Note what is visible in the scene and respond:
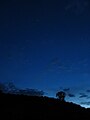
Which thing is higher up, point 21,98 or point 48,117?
point 21,98

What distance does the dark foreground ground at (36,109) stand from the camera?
47.9 m

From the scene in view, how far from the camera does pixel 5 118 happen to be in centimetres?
4391

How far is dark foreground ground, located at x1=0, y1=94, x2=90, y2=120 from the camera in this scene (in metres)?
47.9

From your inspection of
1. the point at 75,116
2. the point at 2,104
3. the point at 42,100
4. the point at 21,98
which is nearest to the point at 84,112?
the point at 75,116

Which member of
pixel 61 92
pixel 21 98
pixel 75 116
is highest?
pixel 61 92

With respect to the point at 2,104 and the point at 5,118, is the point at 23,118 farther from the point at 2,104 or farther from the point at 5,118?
the point at 2,104

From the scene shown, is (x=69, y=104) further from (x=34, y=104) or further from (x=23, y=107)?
(x=23, y=107)

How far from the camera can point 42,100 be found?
6338 centimetres

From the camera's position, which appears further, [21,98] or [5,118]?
[21,98]

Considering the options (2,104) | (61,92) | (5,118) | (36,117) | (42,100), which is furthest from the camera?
(61,92)

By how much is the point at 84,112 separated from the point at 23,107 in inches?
651

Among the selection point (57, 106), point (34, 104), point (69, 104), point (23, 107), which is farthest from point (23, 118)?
point (69, 104)

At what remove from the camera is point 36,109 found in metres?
54.0

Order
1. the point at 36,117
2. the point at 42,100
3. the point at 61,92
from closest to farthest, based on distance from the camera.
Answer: the point at 36,117 → the point at 42,100 → the point at 61,92
